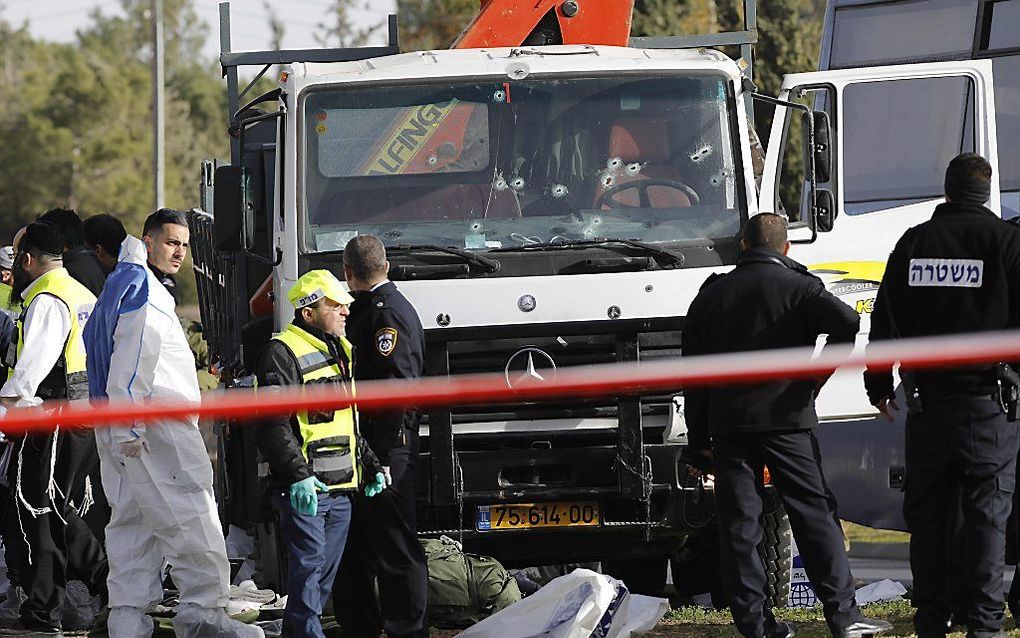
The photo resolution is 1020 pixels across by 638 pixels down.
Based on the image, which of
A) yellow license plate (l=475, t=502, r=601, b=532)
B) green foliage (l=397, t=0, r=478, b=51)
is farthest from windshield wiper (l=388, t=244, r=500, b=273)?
green foliage (l=397, t=0, r=478, b=51)

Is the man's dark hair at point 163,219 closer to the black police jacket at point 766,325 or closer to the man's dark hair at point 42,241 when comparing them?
the man's dark hair at point 42,241

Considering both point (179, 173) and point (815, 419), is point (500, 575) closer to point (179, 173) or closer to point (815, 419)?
point (815, 419)

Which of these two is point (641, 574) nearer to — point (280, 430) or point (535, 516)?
point (535, 516)

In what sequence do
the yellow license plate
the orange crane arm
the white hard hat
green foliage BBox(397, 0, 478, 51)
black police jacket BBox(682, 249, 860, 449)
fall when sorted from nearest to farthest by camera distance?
black police jacket BBox(682, 249, 860, 449), the yellow license plate, the orange crane arm, the white hard hat, green foliage BBox(397, 0, 478, 51)

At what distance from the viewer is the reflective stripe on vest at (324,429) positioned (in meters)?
6.99

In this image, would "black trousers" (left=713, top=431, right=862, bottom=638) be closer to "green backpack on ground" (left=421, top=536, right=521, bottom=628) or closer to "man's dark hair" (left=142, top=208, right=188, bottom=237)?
"green backpack on ground" (left=421, top=536, right=521, bottom=628)

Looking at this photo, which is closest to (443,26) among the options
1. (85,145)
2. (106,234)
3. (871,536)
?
(871,536)

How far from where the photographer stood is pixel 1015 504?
7926mm

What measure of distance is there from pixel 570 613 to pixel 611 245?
1949mm

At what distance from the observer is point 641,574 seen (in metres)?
9.88

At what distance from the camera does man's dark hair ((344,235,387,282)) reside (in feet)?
24.4

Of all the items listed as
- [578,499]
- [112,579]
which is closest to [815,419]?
[578,499]

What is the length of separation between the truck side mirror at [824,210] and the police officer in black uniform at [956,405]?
145cm

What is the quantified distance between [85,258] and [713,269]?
342cm
